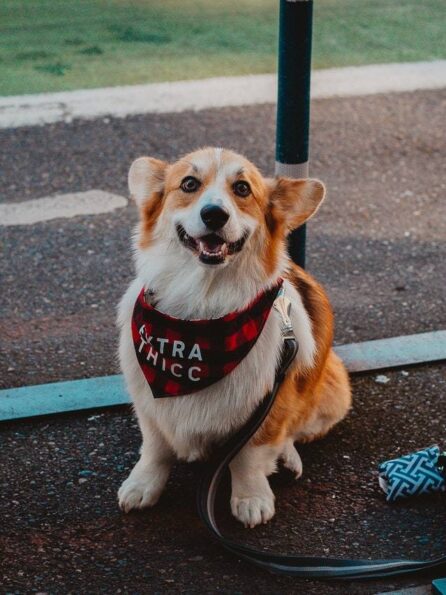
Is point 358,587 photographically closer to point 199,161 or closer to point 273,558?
point 273,558

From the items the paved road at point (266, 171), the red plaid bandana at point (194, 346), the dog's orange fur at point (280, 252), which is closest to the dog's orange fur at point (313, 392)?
the dog's orange fur at point (280, 252)

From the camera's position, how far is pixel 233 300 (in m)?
3.15

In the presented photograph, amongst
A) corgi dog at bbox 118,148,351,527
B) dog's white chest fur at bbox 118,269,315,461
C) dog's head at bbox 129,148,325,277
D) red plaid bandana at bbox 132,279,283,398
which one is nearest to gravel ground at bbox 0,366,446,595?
corgi dog at bbox 118,148,351,527

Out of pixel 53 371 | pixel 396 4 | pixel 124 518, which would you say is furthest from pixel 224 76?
pixel 124 518

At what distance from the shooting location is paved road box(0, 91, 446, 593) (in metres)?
3.07

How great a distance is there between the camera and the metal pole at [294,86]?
3.62 metres

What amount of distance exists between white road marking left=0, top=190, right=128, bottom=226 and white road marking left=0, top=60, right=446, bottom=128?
103 cm

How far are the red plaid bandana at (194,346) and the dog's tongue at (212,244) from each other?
0.24 m

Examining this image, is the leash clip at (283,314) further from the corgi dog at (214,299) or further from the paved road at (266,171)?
the paved road at (266,171)

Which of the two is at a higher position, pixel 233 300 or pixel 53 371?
pixel 233 300

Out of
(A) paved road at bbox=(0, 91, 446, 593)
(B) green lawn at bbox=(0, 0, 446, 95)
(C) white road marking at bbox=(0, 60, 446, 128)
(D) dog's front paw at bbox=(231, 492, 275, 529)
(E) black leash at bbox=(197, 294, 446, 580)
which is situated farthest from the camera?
(B) green lawn at bbox=(0, 0, 446, 95)

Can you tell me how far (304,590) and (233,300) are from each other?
902 mm

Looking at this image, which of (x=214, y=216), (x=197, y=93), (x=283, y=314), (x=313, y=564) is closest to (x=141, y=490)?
(x=313, y=564)

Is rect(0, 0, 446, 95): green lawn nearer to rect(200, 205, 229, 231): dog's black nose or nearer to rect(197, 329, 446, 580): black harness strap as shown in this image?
rect(200, 205, 229, 231): dog's black nose
